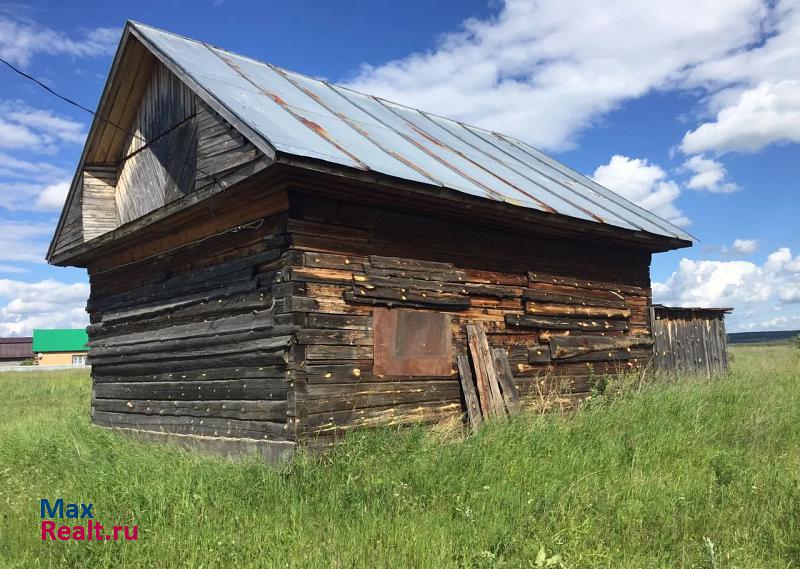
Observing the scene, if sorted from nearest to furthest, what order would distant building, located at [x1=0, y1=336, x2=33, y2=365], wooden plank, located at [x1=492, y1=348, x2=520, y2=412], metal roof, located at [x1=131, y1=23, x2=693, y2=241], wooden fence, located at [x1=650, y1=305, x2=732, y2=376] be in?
metal roof, located at [x1=131, y1=23, x2=693, y2=241], wooden plank, located at [x1=492, y1=348, x2=520, y2=412], wooden fence, located at [x1=650, y1=305, x2=732, y2=376], distant building, located at [x1=0, y1=336, x2=33, y2=365]

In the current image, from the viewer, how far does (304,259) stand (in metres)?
6.84

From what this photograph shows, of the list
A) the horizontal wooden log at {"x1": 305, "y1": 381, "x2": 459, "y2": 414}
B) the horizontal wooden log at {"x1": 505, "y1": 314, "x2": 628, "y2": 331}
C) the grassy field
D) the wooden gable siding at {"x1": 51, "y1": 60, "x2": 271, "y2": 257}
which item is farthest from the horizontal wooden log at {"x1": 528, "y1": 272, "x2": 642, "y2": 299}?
the wooden gable siding at {"x1": 51, "y1": 60, "x2": 271, "y2": 257}

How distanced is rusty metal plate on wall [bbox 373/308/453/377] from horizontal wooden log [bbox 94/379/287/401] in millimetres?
1161

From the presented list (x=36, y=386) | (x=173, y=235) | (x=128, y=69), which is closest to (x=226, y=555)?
(x=173, y=235)

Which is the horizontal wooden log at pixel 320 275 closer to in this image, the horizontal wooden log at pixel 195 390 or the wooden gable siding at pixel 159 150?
the horizontal wooden log at pixel 195 390

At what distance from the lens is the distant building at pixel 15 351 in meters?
59.0

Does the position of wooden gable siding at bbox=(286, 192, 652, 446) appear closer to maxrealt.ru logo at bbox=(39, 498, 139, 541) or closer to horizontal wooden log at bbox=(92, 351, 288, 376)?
horizontal wooden log at bbox=(92, 351, 288, 376)

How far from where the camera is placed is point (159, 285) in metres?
9.07

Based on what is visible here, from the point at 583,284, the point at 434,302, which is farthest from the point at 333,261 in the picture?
the point at 583,284

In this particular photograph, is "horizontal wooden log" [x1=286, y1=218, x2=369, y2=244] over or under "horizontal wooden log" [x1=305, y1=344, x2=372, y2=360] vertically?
over

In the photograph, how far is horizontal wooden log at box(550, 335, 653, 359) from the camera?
952 cm

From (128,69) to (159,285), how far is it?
301 centimetres

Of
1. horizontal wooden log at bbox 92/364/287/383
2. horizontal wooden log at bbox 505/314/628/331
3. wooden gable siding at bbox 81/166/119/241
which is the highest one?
wooden gable siding at bbox 81/166/119/241

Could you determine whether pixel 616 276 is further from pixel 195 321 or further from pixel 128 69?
pixel 128 69
